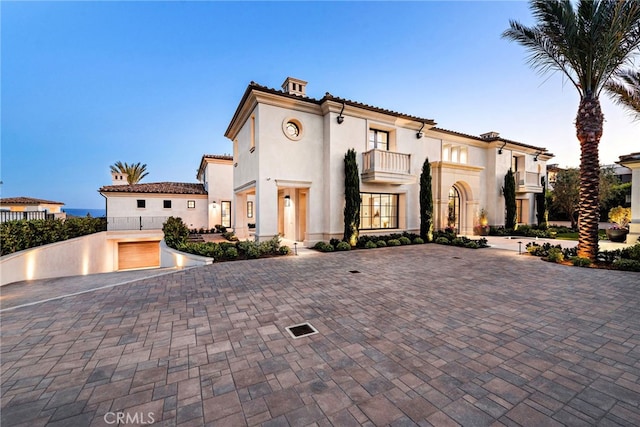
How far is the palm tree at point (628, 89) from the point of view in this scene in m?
10.0

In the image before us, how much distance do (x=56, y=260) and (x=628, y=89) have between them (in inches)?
942

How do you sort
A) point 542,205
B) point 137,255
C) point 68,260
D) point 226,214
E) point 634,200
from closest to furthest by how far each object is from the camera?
1. point 68,260
2. point 634,200
3. point 137,255
4. point 542,205
5. point 226,214

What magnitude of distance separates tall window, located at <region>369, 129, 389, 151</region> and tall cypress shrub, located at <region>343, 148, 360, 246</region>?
6.78ft

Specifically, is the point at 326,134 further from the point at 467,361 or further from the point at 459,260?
the point at 467,361

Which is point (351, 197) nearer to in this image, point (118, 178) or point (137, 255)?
point (137, 255)

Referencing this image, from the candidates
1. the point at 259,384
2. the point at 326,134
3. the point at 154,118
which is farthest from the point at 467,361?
the point at 154,118

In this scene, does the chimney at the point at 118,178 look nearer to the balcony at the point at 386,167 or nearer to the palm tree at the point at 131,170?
the palm tree at the point at 131,170

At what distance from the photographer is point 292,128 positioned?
11.7m

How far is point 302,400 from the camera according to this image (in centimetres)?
234

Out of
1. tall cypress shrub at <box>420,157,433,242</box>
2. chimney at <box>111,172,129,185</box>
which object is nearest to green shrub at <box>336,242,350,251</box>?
tall cypress shrub at <box>420,157,433,242</box>

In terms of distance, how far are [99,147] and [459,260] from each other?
103414 millimetres

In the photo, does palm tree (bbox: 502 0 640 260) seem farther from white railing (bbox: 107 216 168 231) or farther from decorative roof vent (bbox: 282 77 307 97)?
white railing (bbox: 107 216 168 231)

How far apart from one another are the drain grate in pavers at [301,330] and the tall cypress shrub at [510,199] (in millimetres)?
19843

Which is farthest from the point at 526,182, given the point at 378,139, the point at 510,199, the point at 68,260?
the point at 68,260
